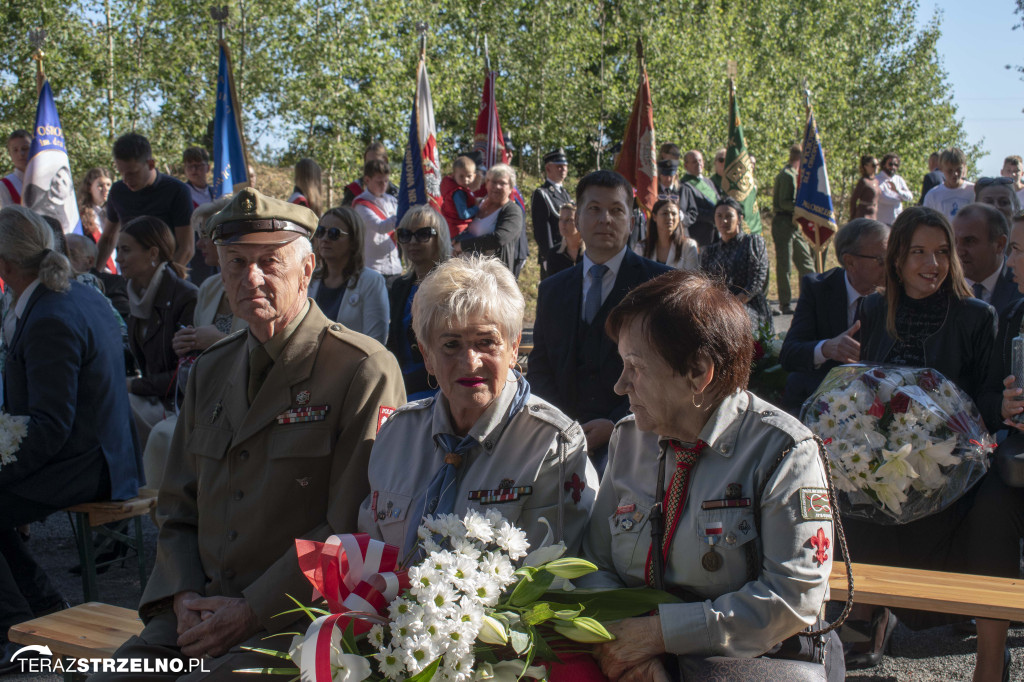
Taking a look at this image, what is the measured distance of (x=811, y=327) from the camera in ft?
16.0

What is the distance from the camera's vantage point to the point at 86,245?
7.62 meters

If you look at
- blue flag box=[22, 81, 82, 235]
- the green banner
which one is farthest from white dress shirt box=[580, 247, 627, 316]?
the green banner

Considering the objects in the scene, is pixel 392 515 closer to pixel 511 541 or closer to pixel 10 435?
pixel 511 541

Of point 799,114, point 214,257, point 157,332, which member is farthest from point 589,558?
point 799,114

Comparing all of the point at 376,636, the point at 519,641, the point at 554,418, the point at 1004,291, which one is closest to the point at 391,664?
the point at 376,636

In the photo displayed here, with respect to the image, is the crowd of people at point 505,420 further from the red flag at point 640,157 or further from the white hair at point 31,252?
the red flag at point 640,157

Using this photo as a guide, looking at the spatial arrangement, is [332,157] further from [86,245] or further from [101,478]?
[101,478]

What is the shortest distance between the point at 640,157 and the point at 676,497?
289 inches

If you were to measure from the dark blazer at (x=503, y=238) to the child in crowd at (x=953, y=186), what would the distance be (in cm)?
579

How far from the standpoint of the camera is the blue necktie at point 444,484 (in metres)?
2.59

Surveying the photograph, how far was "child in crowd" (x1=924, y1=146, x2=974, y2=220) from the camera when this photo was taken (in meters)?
10.8

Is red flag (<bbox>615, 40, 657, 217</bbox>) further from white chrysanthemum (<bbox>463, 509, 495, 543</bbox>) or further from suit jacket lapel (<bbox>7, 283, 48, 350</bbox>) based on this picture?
white chrysanthemum (<bbox>463, 509, 495, 543</bbox>)

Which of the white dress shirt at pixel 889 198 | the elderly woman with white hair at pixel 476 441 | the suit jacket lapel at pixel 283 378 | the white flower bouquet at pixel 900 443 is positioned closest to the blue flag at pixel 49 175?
Result: the suit jacket lapel at pixel 283 378

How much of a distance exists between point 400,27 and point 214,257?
17440 millimetres
